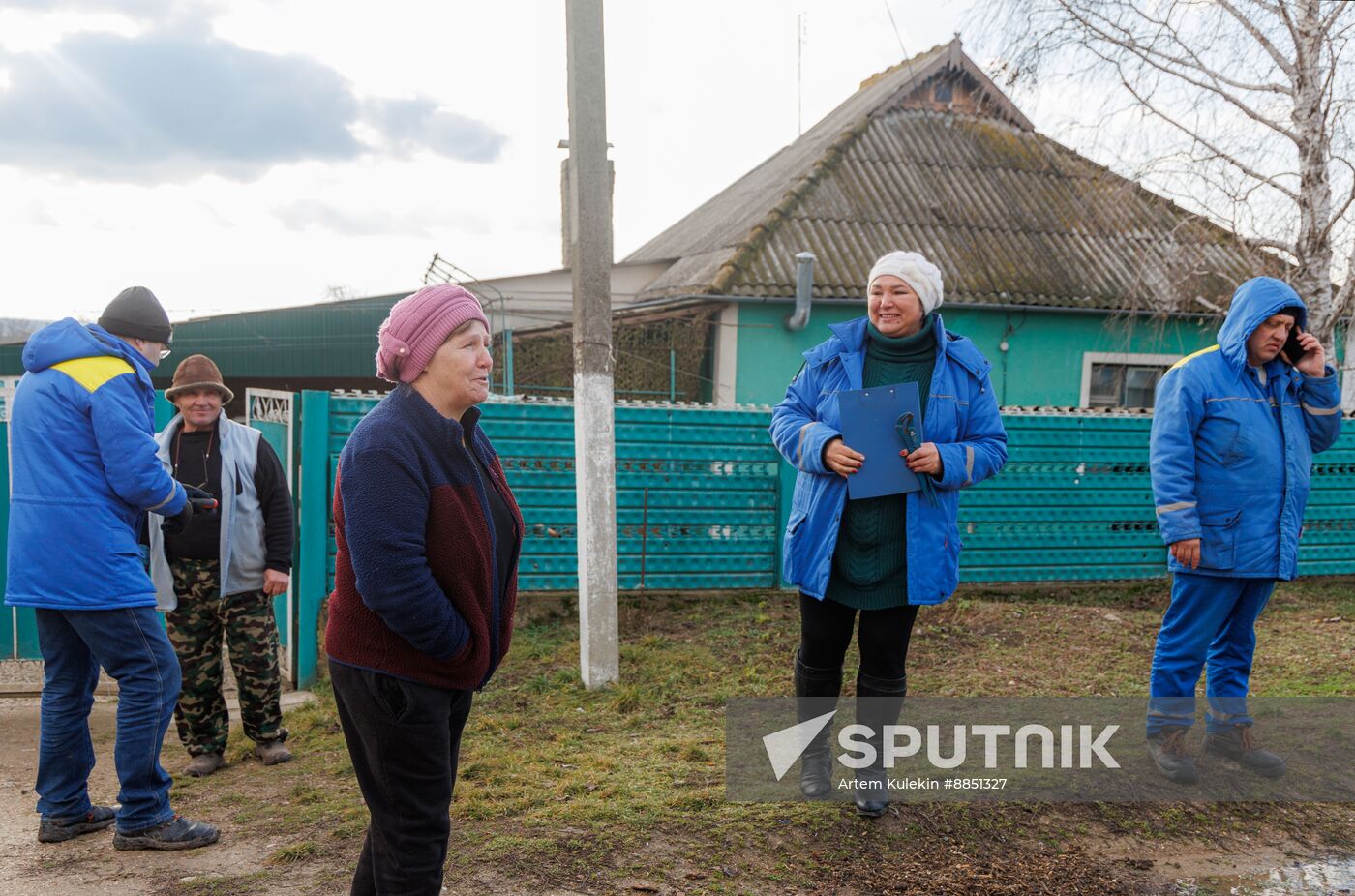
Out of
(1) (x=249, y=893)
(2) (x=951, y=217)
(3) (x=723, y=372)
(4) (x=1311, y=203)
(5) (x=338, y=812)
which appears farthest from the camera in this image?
(2) (x=951, y=217)

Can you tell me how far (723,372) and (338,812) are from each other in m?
9.56

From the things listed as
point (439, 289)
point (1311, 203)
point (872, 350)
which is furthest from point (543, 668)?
point (1311, 203)

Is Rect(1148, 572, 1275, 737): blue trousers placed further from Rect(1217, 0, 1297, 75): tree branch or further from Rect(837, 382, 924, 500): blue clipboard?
Rect(1217, 0, 1297, 75): tree branch

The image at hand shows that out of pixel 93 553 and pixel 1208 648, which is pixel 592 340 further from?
pixel 1208 648

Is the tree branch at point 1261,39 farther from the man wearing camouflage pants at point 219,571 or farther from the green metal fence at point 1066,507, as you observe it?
the man wearing camouflage pants at point 219,571

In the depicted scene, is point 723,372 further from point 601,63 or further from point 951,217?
point 601,63

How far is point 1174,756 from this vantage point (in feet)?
13.1

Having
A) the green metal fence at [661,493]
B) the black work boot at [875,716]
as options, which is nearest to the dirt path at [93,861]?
the black work boot at [875,716]

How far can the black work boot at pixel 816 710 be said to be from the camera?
3.65m

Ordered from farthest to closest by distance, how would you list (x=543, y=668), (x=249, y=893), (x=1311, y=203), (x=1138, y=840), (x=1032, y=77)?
(x=1032, y=77) < (x=1311, y=203) < (x=543, y=668) < (x=1138, y=840) < (x=249, y=893)

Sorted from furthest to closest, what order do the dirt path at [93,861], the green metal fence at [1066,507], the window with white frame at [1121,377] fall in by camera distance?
the window with white frame at [1121,377] < the green metal fence at [1066,507] < the dirt path at [93,861]

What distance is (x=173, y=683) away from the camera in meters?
3.54

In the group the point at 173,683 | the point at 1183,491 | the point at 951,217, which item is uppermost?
the point at 951,217

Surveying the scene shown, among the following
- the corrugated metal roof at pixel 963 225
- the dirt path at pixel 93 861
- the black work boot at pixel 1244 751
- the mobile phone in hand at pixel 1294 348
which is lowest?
the dirt path at pixel 93 861
